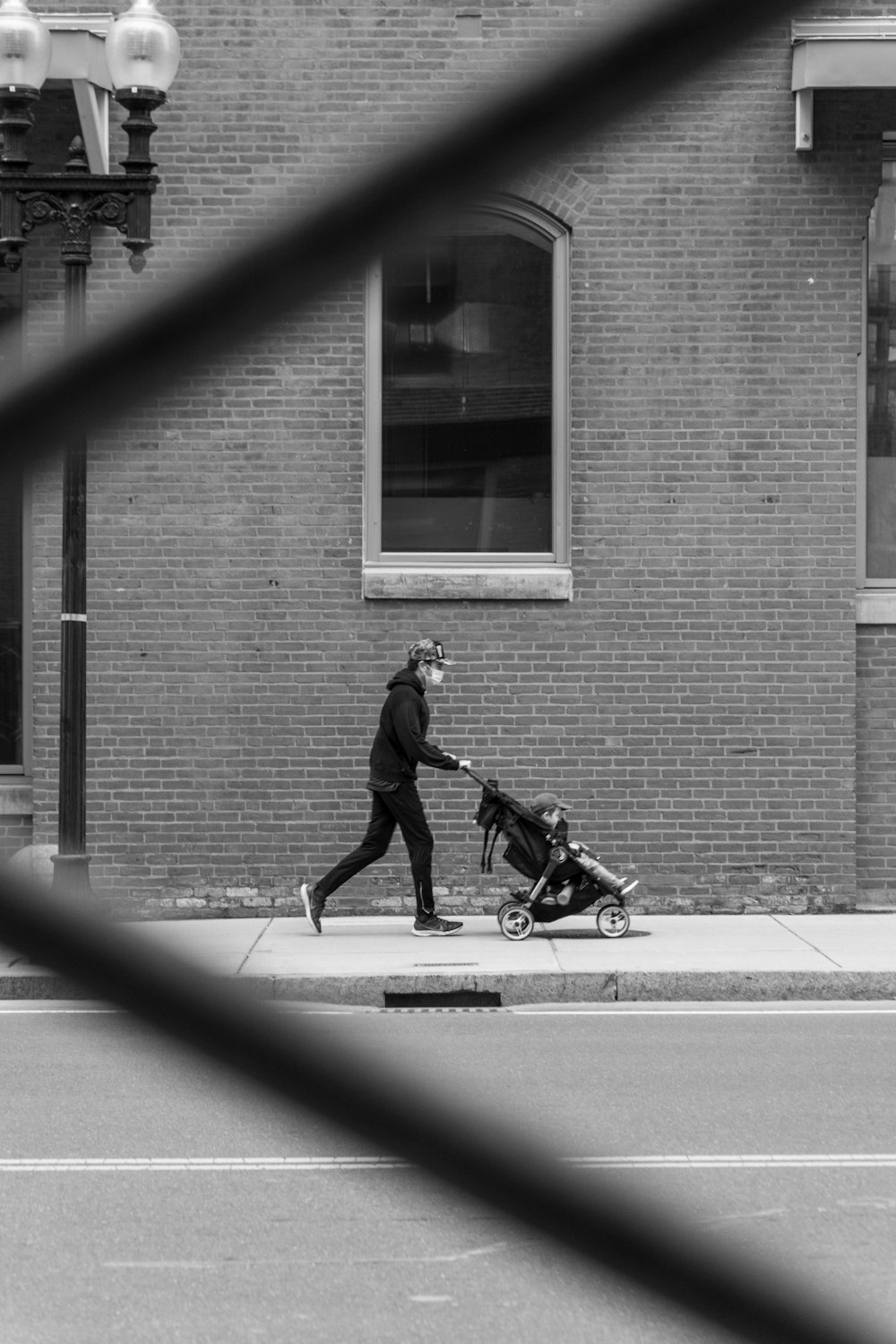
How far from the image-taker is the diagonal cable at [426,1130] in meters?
0.47

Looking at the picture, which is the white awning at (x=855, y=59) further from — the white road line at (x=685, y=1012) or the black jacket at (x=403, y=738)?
the white road line at (x=685, y=1012)

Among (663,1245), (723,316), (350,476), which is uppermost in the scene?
(723,316)

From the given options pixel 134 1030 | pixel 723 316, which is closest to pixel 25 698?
pixel 723 316

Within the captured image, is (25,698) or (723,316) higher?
(723,316)

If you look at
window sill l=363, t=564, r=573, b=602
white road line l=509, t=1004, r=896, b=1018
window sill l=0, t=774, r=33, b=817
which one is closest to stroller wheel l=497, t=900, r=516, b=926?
white road line l=509, t=1004, r=896, b=1018

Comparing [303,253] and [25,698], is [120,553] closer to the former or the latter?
[25,698]

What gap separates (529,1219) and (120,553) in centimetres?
1208

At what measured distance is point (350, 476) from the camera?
12289 millimetres

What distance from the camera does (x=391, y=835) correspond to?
1135 centimetres

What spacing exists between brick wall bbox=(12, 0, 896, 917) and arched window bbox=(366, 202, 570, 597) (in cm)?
19

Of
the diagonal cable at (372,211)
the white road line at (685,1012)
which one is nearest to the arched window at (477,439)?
the white road line at (685,1012)

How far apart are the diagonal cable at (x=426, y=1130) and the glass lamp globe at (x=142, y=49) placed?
984 cm

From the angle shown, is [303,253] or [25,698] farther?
[25,698]

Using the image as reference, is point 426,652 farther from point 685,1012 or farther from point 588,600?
point 685,1012
